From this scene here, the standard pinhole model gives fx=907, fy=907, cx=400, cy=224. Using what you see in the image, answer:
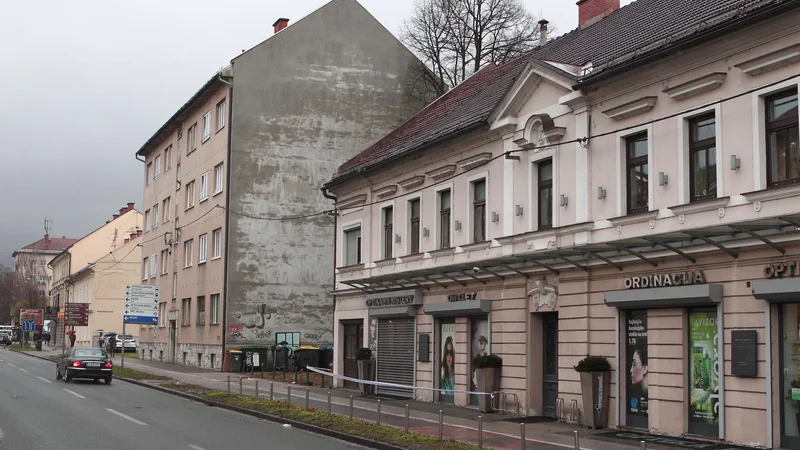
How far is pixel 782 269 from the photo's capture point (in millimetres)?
14430

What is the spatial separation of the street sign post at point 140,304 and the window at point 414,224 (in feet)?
49.0

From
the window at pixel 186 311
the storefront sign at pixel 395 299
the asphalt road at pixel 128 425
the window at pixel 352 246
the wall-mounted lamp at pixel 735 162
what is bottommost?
the asphalt road at pixel 128 425

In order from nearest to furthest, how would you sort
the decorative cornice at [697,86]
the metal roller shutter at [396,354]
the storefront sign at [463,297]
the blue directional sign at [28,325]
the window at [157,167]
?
the decorative cornice at [697,86]
the storefront sign at [463,297]
the metal roller shutter at [396,354]
the window at [157,167]
the blue directional sign at [28,325]

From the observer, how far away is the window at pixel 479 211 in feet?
76.2

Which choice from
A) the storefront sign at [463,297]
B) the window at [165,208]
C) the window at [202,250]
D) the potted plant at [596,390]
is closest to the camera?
the potted plant at [596,390]

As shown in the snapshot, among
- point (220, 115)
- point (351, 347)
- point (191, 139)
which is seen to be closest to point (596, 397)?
point (351, 347)

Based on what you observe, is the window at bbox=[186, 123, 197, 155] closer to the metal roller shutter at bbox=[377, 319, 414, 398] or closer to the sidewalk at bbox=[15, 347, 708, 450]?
the sidewalk at bbox=[15, 347, 708, 450]

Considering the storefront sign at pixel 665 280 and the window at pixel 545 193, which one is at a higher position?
the window at pixel 545 193

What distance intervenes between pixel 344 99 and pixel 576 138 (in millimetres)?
23920

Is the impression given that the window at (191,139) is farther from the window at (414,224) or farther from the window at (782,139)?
the window at (782,139)

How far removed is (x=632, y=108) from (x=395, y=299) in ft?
37.1

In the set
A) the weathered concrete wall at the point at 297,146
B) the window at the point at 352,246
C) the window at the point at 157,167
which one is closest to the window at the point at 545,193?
the window at the point at 352,246

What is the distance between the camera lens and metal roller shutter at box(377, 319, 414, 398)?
2642cm

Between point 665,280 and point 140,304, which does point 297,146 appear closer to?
point 140,304
